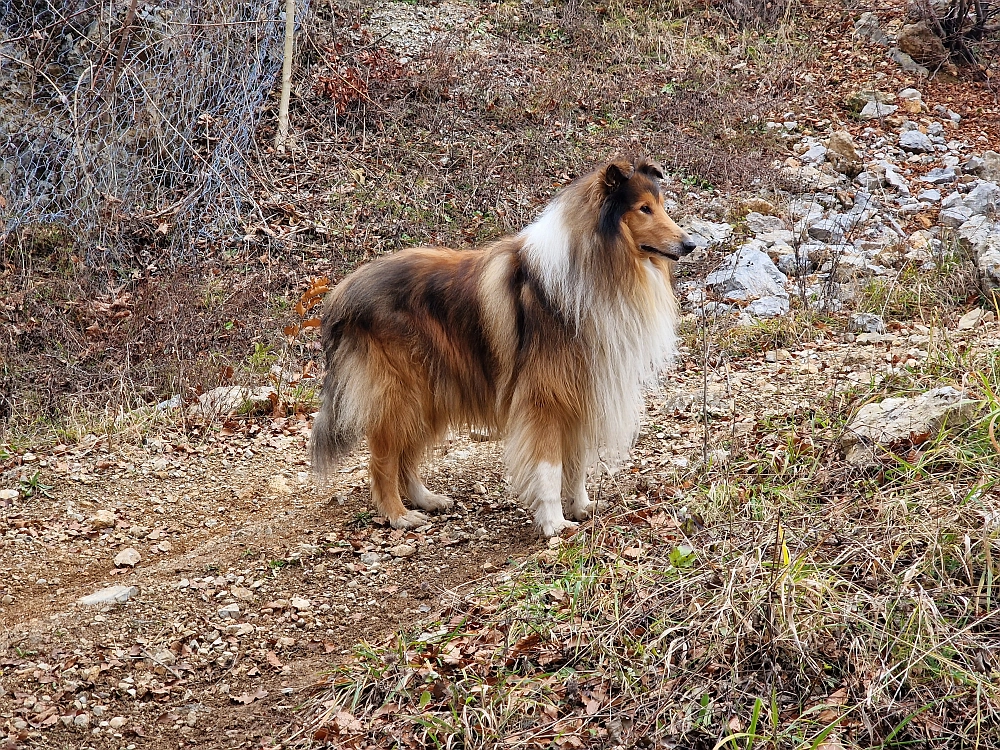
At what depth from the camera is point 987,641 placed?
3.09 meters

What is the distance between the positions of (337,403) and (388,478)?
1.75 ft

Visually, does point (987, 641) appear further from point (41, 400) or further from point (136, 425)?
point (41, 400)

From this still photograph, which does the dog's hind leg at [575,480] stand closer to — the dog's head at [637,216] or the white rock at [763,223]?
the dog's head at [637,216]

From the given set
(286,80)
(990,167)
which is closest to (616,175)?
(286,80)

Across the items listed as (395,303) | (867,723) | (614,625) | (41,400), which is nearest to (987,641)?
(867,723)

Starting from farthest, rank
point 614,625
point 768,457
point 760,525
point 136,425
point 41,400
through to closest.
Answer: point 41,400, point 136,425, point 768,457, point 760,525, point 614,625

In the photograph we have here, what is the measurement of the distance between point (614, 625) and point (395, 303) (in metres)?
2.31

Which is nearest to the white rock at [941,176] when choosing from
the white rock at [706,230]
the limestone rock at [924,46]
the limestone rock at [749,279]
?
the white rock at [706,230]

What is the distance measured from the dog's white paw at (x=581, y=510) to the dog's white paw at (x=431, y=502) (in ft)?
2.58

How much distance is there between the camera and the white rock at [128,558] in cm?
509

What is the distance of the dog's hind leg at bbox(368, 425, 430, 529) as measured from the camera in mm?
5246

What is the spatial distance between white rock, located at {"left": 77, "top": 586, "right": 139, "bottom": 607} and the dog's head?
3.03 m

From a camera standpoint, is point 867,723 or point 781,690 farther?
point 781,690

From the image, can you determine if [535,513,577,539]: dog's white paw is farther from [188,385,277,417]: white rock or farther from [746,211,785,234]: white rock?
[746,211,785,234]: white rock
